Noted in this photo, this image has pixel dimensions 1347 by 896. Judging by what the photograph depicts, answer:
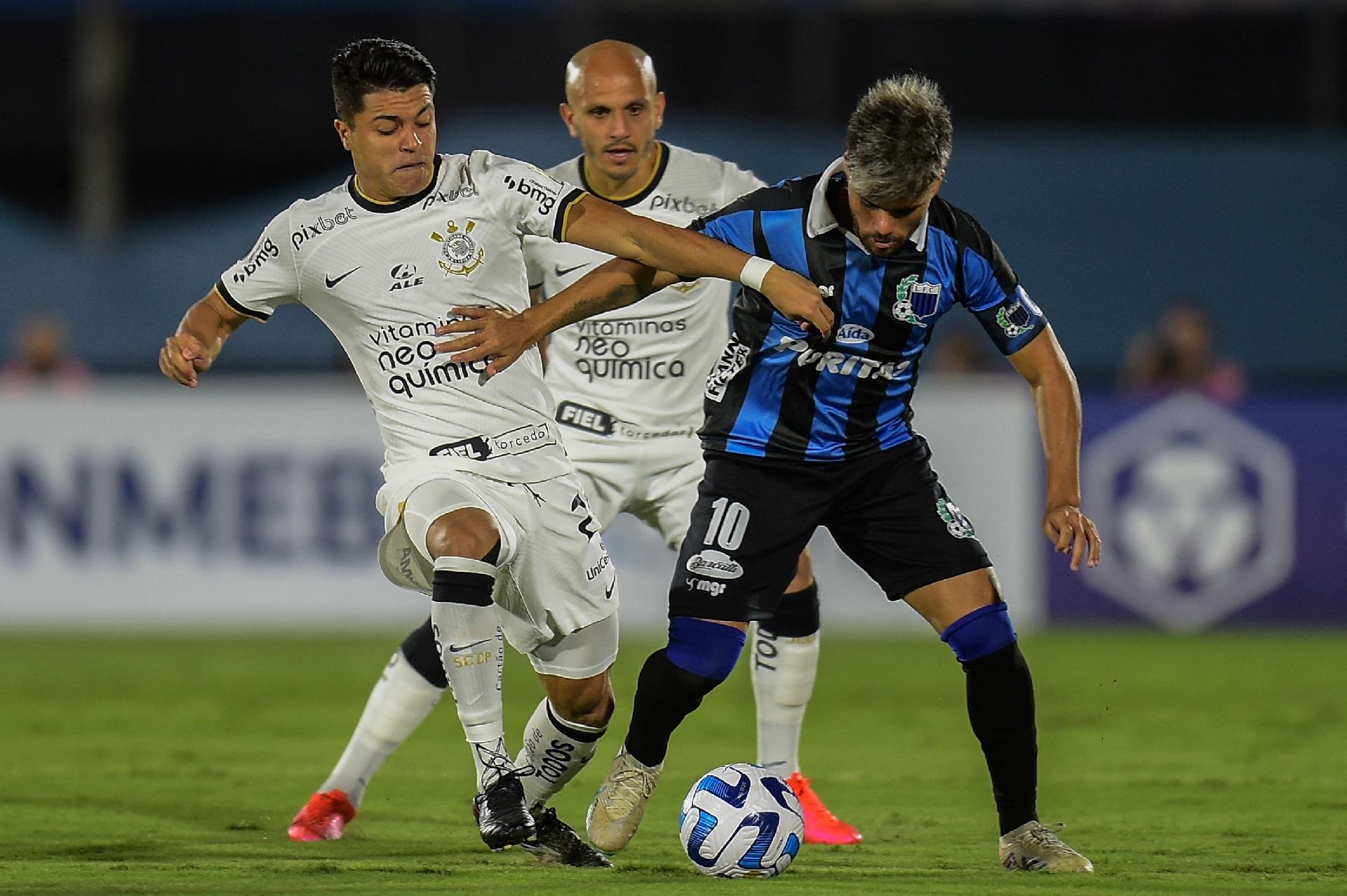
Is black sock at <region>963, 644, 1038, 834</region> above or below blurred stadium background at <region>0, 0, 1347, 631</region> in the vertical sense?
below

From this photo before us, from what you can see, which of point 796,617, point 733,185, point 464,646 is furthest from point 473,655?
point 733,185

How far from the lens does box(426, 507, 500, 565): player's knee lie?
5.63 m

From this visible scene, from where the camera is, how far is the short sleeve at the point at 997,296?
18.5ft

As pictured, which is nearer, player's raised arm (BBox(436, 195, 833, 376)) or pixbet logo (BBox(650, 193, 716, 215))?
player's raised arm (BBox(436, 195, 833, 376))

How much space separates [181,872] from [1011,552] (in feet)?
26.7

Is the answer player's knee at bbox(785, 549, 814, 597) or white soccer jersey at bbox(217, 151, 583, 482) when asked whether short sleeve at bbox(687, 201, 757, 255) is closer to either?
white soccer jersey at bbox(217, 151, 583, 482)

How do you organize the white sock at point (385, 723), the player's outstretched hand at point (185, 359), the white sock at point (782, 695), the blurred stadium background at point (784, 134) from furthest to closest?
the blurred stadium background at point (784, 134) < the white sock at point (782, 695) < the white sock at point (385, 723) < the player's outstretched hand at point (185, 359)

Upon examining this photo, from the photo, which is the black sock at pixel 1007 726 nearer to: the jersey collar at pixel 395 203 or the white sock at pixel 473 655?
the white sock at pixel 473 655

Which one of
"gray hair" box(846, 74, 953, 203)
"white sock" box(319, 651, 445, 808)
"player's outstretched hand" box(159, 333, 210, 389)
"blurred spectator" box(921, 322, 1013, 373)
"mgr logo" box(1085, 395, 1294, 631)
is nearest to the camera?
"gray hair" box(846, 74, 953, 203)

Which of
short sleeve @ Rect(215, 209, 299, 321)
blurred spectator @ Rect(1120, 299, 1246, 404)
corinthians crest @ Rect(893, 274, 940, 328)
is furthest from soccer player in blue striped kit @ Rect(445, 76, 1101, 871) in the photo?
blurred spectator @ Rect(1120, 299, 1246, 404)

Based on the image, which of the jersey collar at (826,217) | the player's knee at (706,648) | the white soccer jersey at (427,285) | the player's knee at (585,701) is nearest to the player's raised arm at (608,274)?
the white soccer jersey at (427,285)

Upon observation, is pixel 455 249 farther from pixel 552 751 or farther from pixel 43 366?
pixel 43 366

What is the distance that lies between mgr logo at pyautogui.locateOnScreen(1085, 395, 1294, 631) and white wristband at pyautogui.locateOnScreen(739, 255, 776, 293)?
7.50m

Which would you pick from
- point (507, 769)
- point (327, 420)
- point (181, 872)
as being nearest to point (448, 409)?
point (507, 769)
